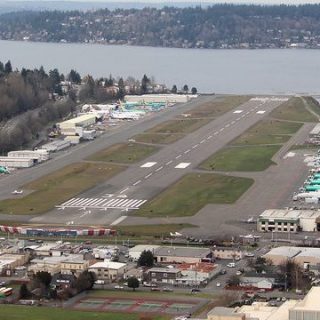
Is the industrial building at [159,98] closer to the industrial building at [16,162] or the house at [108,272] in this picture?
the industrial building at [16,162]

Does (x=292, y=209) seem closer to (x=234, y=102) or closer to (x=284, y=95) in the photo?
(x=234, y=102)

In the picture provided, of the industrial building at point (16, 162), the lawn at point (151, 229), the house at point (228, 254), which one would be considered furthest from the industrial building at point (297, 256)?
the industrial building at point (16, 162)

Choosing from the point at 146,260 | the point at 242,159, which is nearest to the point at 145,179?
the point at 242,159

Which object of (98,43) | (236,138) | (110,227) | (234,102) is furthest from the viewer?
(98,43)

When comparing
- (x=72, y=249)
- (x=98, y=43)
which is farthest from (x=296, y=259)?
(x=98, y=43)

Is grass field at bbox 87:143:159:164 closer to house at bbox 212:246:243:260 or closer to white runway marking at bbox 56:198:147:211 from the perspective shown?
white runway marking at bbox 56:198:147:211

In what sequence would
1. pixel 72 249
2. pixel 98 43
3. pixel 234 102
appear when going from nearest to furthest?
pixel 72 249, pixel 234 102, pixel 98 43
